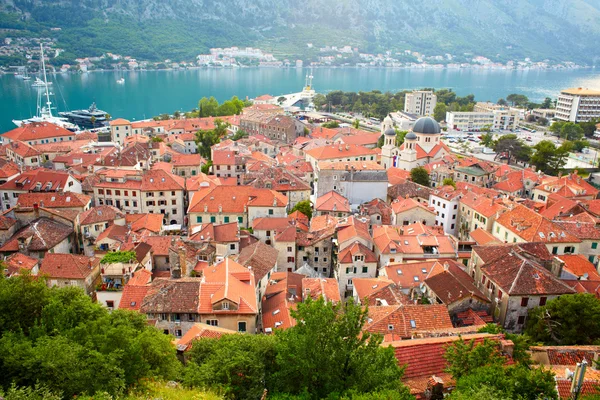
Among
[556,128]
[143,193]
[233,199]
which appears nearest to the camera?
[233,199]

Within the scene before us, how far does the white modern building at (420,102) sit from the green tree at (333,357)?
455 feet

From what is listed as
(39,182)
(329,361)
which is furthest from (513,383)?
(39,182)

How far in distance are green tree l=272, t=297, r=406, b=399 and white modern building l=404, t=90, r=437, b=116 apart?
455 ft

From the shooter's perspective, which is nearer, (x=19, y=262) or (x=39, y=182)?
(x=19, y=262)

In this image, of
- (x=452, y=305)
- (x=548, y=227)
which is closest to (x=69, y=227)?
(x=452, y=305)

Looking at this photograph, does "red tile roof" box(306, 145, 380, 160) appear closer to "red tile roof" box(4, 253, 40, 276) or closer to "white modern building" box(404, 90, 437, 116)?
"red tile roof" box(4, 253, 40, 276)

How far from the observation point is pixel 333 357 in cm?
1659

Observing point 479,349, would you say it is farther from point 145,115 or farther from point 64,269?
point 145,115

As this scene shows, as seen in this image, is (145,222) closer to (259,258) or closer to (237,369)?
(259,258)

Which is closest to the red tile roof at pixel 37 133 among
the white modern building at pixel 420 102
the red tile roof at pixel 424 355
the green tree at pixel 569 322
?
the red tile roof at pixel 424 355

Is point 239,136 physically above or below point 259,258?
above

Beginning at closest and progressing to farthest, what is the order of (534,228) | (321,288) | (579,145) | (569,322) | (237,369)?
(237,369) → (569,322) → (321,288) → (534,228) → (579,145)

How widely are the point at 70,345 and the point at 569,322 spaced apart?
1034 inches

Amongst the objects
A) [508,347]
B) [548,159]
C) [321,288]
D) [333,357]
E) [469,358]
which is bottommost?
[321,288]
